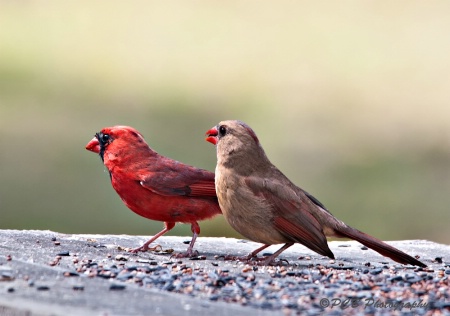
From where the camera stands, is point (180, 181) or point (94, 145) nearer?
point (180, 181)

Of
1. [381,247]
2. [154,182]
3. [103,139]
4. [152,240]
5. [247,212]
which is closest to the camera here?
[247,212]

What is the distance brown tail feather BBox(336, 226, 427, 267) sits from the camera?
16.2 feet

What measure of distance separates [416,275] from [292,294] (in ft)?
3.10

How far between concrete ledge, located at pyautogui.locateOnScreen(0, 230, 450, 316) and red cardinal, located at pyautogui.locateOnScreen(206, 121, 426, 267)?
0.16m

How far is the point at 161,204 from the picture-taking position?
5145 millimetres

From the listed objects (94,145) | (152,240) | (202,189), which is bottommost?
(152,240)

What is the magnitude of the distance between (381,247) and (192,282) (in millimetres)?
1320

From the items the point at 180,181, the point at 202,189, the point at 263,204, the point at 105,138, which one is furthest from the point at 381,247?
the point at 105,138

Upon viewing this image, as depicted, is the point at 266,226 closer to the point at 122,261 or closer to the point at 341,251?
the point at 122,261

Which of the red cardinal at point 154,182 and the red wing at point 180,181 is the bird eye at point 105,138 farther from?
the red wing at point 180,181

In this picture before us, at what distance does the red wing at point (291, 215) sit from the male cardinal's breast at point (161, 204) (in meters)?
0.38

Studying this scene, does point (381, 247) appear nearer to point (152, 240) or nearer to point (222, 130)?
point (222, 130)

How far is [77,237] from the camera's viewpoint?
573 cm

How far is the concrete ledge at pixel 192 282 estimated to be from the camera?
3.57m
